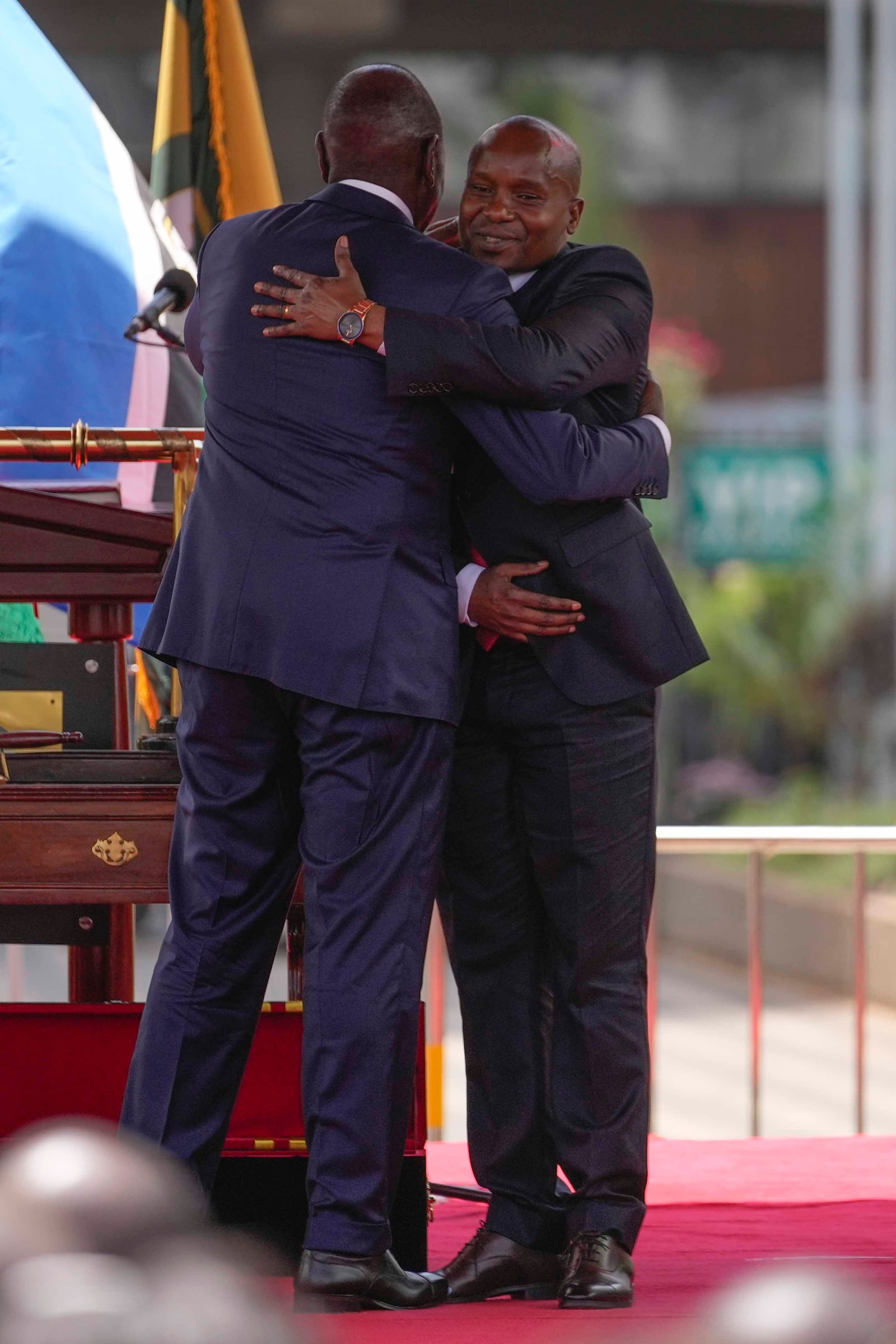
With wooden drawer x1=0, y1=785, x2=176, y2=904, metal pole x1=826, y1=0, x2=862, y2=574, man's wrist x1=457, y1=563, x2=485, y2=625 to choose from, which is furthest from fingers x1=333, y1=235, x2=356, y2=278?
metal pole x1=826, y1=0, x2=862, y2=574

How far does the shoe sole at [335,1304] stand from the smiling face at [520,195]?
3.78 feet

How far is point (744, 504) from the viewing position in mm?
9641

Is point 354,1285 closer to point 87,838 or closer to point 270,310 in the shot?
point 87,838

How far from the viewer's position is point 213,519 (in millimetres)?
1897

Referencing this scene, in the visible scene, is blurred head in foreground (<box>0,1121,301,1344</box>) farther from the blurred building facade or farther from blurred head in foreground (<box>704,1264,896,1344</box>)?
the blurred building facade

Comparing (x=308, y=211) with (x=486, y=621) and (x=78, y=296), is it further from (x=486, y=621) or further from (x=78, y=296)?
(x=78, y=296)

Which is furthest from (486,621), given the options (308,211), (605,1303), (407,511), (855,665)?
(855,665)

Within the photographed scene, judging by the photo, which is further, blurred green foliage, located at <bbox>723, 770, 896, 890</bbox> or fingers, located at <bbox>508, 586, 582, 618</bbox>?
blurred green foliage, located at <bbox>723, 770, 896, 890</bbox>

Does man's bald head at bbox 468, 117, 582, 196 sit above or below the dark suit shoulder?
above

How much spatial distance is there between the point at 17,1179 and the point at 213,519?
120 centimetres

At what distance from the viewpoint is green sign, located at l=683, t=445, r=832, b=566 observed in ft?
31.1

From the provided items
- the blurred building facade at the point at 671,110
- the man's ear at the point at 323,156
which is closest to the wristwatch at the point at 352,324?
the man's ear at the point at 323,156

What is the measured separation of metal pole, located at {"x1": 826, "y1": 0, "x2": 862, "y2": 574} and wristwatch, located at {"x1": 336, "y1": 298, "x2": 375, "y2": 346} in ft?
29.1

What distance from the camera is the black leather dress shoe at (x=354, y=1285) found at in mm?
1758
